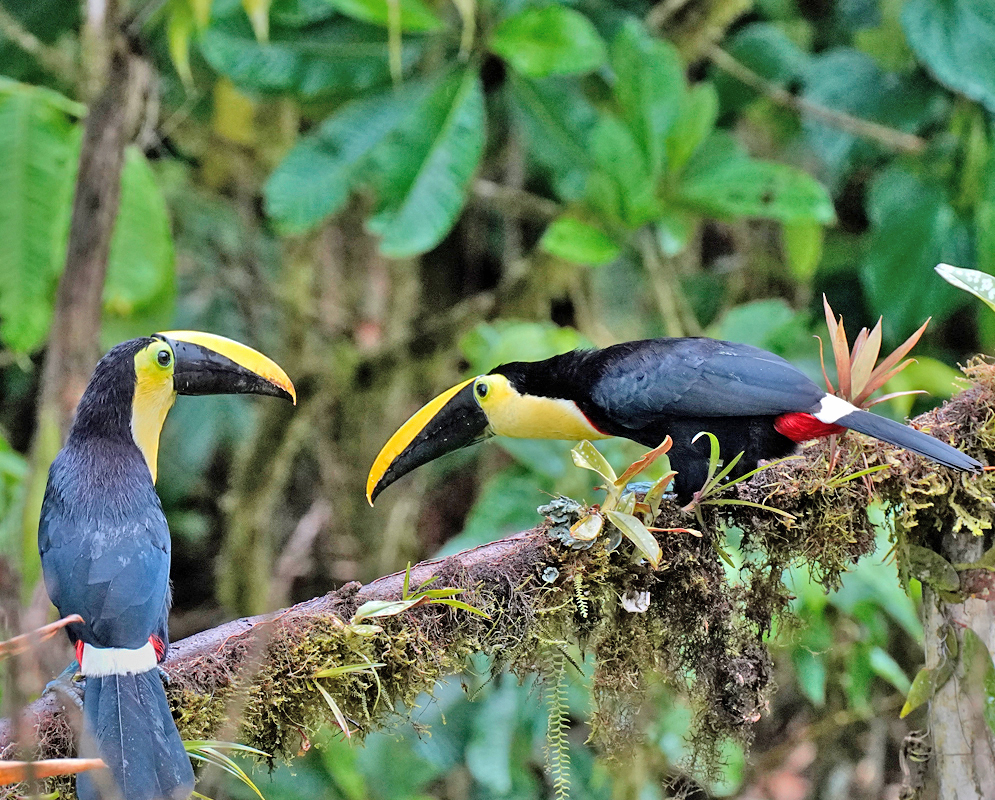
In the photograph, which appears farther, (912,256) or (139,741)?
(912,256)

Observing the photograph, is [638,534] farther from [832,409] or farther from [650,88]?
[650,88]

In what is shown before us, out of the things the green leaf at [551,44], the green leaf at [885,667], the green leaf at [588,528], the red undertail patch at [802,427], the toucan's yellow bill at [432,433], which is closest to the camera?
the green leaf at [588,528]

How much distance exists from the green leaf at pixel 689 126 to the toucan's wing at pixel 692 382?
1473mm

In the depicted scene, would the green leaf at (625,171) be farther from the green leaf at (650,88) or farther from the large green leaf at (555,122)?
the large green leaf at (555,122)

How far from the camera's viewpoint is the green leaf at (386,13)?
339 centimetres

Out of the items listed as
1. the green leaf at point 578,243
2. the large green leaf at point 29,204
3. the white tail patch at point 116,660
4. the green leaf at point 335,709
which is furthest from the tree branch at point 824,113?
the white tail patch at point 116,660

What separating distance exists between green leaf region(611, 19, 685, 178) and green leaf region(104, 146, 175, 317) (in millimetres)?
1701

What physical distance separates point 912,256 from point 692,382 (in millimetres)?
2176

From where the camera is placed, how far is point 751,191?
3510 mm

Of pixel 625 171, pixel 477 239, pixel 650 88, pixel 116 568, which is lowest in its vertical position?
pixel 116 568

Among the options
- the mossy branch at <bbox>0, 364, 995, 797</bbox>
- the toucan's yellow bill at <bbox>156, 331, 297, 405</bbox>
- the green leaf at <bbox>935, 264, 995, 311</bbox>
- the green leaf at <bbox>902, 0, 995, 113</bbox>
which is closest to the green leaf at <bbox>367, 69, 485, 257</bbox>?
the toucan's yellow bill at <bbox>156, 331, 297, 405</bbox>

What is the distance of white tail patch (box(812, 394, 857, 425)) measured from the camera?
6.58ft

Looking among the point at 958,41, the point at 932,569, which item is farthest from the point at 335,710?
the point at 958,41

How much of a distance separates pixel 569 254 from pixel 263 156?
2269 mm
